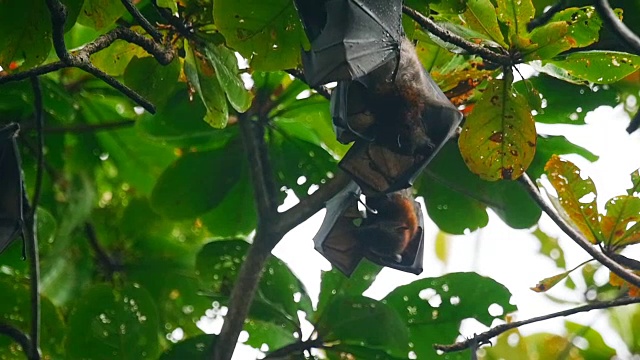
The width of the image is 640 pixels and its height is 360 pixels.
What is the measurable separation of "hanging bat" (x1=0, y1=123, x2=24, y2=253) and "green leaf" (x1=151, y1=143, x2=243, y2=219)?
772mm

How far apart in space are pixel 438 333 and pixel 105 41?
1493mm

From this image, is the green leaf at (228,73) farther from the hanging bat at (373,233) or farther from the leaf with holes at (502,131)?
the leaf with holes at (502,131)

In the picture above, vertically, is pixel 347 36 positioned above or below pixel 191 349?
above

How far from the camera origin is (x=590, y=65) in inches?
79.8

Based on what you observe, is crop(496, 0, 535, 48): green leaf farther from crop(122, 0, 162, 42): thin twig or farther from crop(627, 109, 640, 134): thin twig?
crop(122, 0, 162, 42): thin twig

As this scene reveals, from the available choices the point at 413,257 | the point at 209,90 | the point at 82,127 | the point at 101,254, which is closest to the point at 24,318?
the point at 101,254

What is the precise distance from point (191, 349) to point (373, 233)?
636mm

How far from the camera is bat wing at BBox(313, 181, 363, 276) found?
250cm

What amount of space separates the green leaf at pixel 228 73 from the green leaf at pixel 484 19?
62 centimetres

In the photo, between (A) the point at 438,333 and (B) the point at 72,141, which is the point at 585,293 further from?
(B) the point at 72,141

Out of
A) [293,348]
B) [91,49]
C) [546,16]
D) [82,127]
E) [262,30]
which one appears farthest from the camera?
[82,127]

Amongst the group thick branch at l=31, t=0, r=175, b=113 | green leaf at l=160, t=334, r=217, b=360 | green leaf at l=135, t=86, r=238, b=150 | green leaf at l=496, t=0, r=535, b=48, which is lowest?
green leaf at l=160, t=334, r=217, b=360

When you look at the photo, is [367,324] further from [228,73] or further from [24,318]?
[24,318]

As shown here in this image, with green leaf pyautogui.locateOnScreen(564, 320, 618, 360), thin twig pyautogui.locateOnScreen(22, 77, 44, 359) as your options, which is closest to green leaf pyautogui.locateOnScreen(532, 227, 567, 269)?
green leaf pyautogui.locateOnScreen(564, 320, 618, 360)
